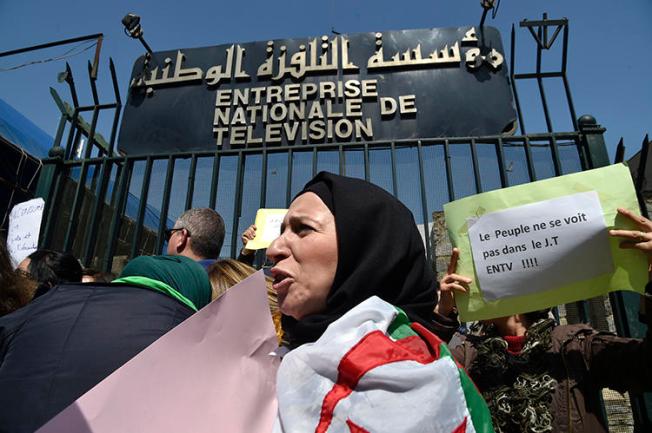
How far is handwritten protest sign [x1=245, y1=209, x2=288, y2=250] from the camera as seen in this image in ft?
8.10

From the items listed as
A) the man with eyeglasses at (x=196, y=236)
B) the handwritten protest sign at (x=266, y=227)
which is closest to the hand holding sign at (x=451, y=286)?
the handwritten protest sign at (x=266, y=227)

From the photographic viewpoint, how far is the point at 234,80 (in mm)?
3525

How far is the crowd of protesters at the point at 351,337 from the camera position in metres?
0.65

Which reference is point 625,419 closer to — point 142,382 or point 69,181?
point 142,382

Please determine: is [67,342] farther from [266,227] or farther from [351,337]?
[266,227]

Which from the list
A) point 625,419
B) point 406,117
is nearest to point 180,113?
point 406,117

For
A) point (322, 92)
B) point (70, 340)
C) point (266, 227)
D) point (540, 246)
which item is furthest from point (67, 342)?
point (322, 92)

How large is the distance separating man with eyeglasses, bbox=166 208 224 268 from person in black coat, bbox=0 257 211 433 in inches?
49.8

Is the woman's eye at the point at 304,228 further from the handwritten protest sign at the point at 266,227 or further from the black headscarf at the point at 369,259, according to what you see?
the handwritten protest sign at the point at 266,227

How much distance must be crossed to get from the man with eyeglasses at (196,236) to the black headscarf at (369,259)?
4.98ft

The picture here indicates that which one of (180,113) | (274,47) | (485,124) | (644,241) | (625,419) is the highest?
(274,47)

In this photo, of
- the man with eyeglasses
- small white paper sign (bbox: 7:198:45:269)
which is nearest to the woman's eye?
the man with eyeglasses

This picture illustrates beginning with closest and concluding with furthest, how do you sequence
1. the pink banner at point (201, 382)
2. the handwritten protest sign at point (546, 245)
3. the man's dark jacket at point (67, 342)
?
the pink banner at point (201, 382)
the man's dark jacket at point (67, 342)
the handwritten protest sign at point (546, 245)

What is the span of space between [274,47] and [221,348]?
11.1 ft
